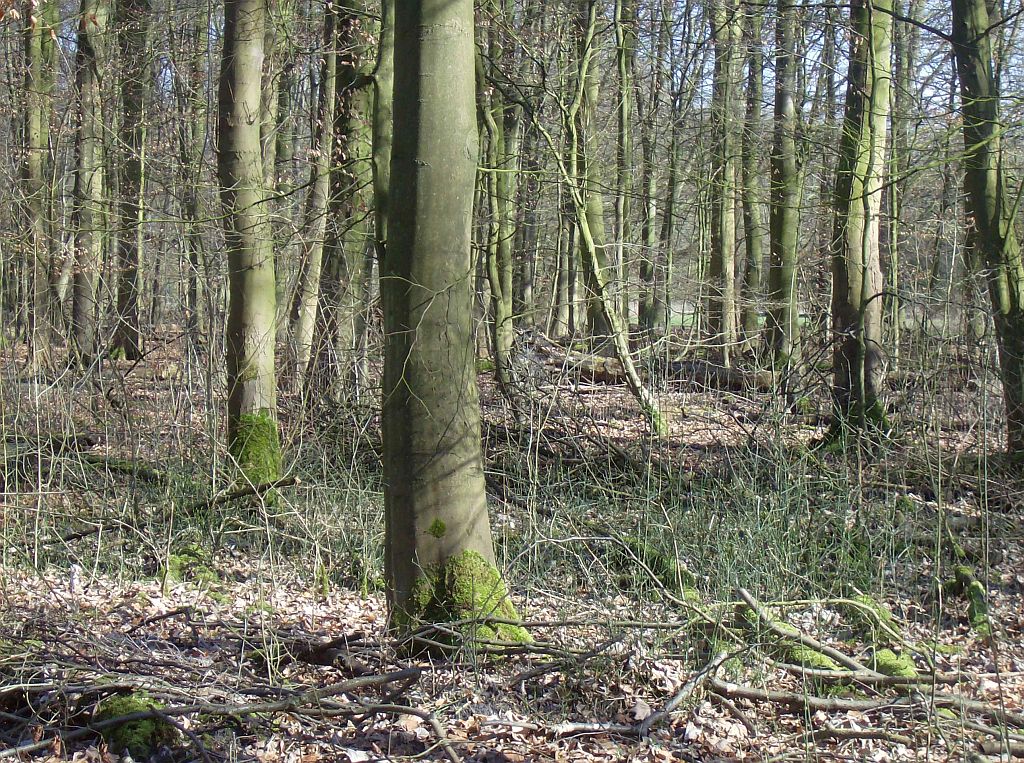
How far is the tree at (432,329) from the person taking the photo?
4.53 m

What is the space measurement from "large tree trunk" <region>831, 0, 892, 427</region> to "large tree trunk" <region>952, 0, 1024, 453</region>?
0.70 metres

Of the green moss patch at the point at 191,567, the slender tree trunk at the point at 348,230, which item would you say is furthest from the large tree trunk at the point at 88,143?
the green moss patch at the point at 191,567

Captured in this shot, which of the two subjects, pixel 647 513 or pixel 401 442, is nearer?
pixel 401 442

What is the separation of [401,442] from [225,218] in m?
4.23

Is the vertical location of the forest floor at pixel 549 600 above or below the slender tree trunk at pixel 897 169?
below

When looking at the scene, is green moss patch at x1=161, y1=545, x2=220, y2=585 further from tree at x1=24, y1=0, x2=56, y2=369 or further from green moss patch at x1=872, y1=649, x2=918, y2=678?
green moss patch at x1=872, y1=649, x2=918, y2=678

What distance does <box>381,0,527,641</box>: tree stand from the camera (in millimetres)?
4527

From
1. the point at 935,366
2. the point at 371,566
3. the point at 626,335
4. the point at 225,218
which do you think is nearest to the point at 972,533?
the point at 935,366

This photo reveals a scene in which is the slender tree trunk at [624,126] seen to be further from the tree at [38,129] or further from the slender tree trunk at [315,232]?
the tree at [38,129]

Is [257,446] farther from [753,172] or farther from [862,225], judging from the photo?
[753,172]

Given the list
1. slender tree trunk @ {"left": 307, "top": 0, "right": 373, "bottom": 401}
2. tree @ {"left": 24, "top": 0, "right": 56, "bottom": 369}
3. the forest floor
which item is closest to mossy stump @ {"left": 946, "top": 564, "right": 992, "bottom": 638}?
the forest floor

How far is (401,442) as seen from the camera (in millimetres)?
4598

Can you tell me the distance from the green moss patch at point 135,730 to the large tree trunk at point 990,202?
743cm

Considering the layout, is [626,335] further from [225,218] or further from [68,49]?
[68,49]
